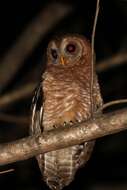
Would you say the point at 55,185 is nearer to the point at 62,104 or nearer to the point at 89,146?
the point at 89,146

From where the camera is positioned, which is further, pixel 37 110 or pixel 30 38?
pixel 30 38

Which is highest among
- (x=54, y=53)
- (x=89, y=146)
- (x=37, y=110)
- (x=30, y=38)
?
(x=30, y=38)

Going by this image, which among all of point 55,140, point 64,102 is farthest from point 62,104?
point 55,140

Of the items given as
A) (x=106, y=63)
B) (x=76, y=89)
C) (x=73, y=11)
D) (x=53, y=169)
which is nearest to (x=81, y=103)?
(x=76, y=89)

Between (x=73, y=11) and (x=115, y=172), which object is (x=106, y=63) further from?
(x=115, y=172)

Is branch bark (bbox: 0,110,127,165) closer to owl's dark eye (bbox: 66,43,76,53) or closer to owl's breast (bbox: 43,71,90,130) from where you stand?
owl's breast (bbox: 43,71,90,130)

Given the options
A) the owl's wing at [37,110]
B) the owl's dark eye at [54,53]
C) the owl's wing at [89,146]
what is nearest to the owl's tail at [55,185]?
the owl's wing at [89,146]

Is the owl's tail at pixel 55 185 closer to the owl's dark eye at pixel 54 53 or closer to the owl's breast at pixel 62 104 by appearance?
the owl's breast at pixel 62 104

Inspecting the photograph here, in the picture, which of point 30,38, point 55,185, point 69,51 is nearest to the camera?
point 55,185

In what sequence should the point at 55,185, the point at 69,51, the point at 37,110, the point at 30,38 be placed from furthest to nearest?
the point at 30,38 < the point at 69,51 < the point at 55,185 < the point at 37,110
